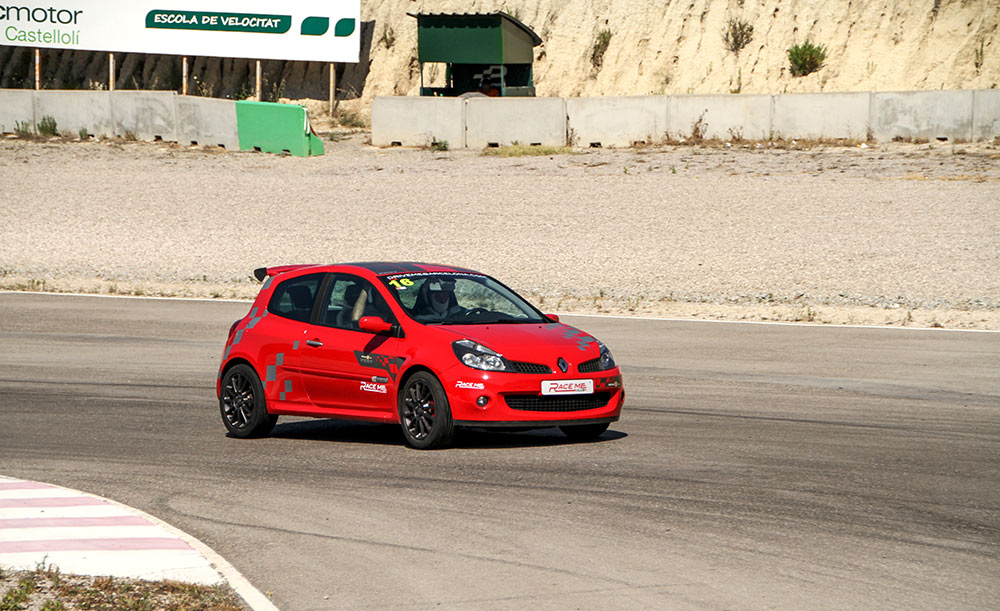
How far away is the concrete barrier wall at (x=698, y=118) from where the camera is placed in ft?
122

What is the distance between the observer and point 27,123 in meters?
45.8

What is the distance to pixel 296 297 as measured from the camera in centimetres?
1204

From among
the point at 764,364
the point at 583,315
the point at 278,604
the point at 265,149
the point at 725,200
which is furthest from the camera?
the point at 265,149

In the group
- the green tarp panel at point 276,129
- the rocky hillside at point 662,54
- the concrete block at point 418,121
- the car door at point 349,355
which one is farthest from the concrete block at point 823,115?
the car door at point 349,355

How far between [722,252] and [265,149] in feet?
63.3

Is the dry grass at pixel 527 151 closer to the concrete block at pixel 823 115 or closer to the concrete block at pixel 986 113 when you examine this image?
the concrete block at pixel 823 115

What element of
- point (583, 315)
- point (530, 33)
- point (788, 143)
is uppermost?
point (530, 33)

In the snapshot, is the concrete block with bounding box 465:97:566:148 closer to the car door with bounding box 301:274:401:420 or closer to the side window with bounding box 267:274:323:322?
the side window with bounding box 267:274:323:322

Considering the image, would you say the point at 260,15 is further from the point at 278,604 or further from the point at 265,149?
the point at 278,604

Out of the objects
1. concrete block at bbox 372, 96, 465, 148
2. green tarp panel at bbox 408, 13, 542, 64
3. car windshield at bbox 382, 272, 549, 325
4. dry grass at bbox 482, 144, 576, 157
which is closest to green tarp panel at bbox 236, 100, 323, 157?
concrete block at bbox 372, 96, 465, 148

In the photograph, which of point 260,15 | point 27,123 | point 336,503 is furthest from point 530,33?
point 336,503

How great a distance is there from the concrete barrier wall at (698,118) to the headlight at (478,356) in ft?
96.4

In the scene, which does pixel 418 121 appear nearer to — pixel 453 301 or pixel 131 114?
pixel 131 114

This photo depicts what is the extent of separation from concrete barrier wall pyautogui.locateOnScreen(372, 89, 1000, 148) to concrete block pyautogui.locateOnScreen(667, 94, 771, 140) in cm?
3
